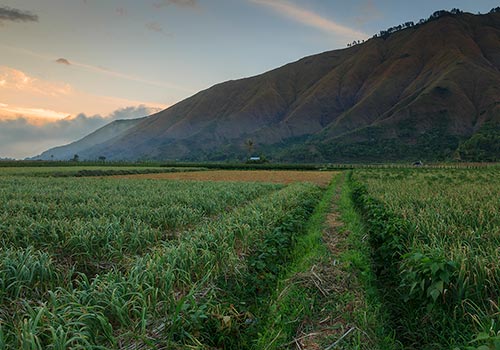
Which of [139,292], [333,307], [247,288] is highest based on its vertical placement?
[139,292]

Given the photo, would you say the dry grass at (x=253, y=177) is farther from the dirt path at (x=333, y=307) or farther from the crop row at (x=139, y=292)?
the crop row at (x=139, y=292)

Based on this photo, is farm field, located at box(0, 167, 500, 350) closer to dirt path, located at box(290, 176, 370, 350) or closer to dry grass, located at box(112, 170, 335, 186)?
dirt path, located at box(290, 176, 370, 350)

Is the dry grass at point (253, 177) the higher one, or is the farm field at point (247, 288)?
the farm field at point (247, 288)

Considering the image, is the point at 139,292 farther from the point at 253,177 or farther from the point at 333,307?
the point at 253,177

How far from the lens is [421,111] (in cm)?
16975

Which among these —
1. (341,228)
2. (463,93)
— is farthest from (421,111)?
(341,228)

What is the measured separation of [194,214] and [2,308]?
6.41 meters

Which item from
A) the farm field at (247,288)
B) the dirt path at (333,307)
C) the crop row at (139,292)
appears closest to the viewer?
the crop row at (139,292)

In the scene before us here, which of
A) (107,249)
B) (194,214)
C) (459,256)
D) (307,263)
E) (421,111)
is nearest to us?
(459,256)

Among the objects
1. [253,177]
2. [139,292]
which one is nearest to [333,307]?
[139,292]

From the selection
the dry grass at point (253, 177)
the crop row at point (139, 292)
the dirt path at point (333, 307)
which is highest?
the crop row at point (139, 292)

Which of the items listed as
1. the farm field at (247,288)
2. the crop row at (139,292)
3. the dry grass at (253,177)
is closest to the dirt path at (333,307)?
the farm field at (247,288)

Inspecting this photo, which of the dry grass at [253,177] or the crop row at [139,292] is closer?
the crop row at [139,292]

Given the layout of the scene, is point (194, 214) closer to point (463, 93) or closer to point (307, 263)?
point (307, 263)
